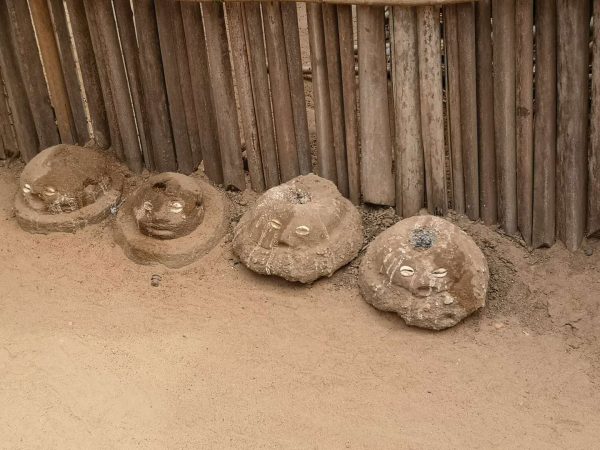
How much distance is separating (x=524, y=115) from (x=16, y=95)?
3521 mm

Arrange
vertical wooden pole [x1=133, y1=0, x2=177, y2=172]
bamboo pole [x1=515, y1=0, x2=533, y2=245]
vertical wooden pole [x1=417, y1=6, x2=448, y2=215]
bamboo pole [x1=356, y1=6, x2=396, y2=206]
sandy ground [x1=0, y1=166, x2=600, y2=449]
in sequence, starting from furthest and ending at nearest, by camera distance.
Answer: vertical wooden pole [x1=133, y1=0, x2=177, y2=172], bamboo pole [x1=356, y1=6, x2=396, y2=206], vertical wooden pole [x1=417, y1=6, x2=448, y2=215], bamboo pole [x1=515, y1=0, x2=533, y2=245], sandy ground [x1=0, y1=166, x2=600, y2=449]

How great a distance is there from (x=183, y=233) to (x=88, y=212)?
72cm

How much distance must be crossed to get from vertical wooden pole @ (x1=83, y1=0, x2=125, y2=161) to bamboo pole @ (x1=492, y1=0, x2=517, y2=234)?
254cm

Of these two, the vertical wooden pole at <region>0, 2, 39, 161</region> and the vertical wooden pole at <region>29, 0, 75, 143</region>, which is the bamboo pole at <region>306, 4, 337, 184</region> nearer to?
the vertical wooden pole at <region>29, 0, 75, 143</region>

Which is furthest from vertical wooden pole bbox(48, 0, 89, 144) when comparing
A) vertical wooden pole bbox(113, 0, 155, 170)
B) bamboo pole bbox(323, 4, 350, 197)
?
bamboo pole bbox(323, 4, 350, 197)

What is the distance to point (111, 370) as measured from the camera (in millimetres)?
4836

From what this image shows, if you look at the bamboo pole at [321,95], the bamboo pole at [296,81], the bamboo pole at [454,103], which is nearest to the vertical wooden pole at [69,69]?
the bamboo pole at [296,81]

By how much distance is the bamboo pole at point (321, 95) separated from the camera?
5.30m

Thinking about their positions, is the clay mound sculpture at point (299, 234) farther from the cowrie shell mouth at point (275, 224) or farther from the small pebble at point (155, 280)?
the small pebble at point (155, 280)

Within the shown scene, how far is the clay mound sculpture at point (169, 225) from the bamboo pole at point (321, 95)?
2.42ft

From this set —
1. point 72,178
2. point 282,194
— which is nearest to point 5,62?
point 72,178

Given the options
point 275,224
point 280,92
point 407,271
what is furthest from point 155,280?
point 407,271

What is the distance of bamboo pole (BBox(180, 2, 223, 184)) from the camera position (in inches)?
220

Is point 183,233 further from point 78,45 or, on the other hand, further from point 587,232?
point 587,232
